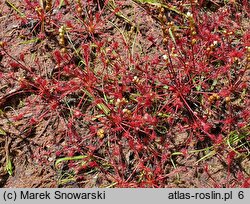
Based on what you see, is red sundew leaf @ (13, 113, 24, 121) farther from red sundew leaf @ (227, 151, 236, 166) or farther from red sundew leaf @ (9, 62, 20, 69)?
red sundew leaf @ (227, 151, 236, 166)

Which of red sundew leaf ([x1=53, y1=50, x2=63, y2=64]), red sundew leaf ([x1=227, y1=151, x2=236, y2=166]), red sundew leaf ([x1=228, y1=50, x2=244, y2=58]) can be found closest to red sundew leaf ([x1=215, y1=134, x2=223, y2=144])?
red sundew leaf ([x1=227, y1=151, x2=236, y2=166])

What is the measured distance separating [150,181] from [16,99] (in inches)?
46.5

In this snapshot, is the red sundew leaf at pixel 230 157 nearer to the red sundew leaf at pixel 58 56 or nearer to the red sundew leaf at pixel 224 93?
the red sundew leaf at pixel 224 93

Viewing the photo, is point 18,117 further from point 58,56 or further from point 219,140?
point 219,140

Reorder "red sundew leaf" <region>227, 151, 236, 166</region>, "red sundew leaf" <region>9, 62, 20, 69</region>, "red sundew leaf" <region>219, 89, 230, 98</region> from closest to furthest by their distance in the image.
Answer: "red sundew leaf" <region>227, 151, 236, 166</region>, "red sundew leaf" <region>219, 89, 230, 98</region>, "red sundew leaf" <region>9, 62, 20, 69</region>

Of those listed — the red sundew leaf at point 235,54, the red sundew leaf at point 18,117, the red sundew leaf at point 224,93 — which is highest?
the red sundew leaf at point 235,54

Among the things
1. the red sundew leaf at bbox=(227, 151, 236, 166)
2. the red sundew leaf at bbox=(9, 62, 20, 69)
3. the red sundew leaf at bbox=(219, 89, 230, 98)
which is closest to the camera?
the red sundew leaf at bbox=(227, 151, 236, 166)

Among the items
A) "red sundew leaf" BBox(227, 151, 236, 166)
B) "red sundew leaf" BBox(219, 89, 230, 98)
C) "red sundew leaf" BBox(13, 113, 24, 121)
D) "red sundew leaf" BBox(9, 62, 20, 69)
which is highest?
"red sundew leaf" BBox(9, 62, 20, 69)

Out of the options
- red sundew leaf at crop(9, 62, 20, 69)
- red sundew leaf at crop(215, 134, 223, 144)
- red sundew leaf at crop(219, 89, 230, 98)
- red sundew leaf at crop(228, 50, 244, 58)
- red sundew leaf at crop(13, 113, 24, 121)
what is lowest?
red sundew leaf at crop(215, 134, 223, 144)

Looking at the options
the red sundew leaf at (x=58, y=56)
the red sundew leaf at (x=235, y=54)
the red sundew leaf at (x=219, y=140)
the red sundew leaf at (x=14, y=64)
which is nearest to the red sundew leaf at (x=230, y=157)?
the red sundew leaf at (x=219, y=140)

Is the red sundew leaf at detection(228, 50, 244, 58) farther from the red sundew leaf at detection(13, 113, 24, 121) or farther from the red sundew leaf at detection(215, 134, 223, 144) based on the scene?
the red sundew leaf at detection(13, 113, 24, 121)

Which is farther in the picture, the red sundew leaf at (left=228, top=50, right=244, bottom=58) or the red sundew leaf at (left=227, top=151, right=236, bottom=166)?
the red sundew leaf at (left=228, top=50, right=244, bottom=58)

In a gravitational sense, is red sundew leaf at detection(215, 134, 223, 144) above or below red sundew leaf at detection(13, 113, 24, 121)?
below
